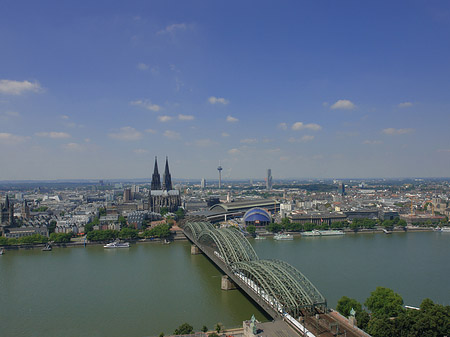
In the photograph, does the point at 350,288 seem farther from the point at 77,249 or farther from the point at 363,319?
the point at 77,249

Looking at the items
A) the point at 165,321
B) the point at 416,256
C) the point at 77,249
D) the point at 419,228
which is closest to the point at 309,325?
the point at 165,321

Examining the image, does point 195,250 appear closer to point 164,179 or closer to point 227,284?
point 227,284

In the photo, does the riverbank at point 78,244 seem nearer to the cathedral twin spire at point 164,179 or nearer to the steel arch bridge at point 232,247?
the steel arch bridge at point 232,247

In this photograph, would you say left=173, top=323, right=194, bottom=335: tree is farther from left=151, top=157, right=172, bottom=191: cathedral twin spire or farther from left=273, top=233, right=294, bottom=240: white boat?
left=151, top=157, right=172, bottom=191: cathedral twin spire

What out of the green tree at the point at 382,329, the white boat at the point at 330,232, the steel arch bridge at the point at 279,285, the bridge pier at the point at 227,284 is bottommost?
the white boat at the point at 330,232

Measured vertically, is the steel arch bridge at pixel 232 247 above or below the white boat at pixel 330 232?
above

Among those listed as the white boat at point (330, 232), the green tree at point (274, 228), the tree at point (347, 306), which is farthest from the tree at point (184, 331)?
the white boat at point (330, 232)

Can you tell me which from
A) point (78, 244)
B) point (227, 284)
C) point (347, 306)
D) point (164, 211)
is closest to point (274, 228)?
point (164, 211)
